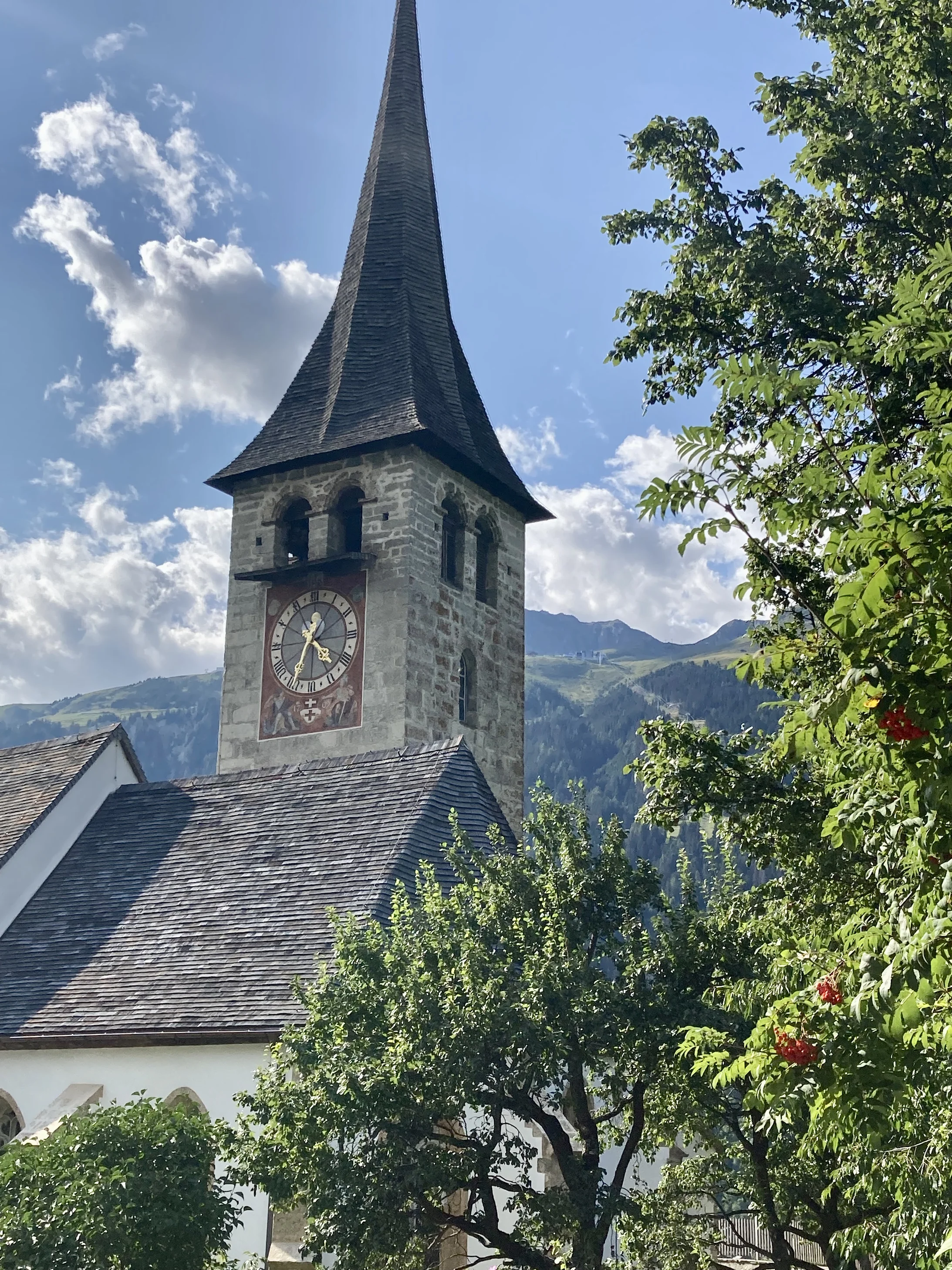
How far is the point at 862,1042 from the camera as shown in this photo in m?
5.66

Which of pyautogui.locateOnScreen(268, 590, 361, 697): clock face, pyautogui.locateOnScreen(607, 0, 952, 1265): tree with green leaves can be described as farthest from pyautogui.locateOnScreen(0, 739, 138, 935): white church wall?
pyautogui.locateOnScreen(607, 0, 952, 1265): tree with green leaves

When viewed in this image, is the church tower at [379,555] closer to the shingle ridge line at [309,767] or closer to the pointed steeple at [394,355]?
the pointed steeple at [394,355]

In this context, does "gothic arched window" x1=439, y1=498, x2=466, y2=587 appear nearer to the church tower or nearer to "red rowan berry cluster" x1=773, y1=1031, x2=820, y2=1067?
the church tower

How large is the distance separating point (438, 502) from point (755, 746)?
695 inches

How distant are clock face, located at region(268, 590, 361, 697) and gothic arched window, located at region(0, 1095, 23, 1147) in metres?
10.6

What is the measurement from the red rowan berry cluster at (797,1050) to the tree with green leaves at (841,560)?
1 cm

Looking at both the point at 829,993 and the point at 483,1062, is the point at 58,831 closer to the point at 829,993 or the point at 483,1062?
the point at 483,1062

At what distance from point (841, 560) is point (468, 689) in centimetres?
2345

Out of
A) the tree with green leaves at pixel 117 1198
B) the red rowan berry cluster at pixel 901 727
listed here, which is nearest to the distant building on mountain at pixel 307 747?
the tree with green leaves at pixel 117 1198

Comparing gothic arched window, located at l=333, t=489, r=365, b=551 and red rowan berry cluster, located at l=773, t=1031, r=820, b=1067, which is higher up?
gothic arched window, located at l=333, t=489, r=365, b=551

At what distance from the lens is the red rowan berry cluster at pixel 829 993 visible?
5285 mm

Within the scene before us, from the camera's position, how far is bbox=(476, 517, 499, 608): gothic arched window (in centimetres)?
2945

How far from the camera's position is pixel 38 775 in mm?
22594

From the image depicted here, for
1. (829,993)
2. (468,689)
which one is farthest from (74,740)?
(829,993)
